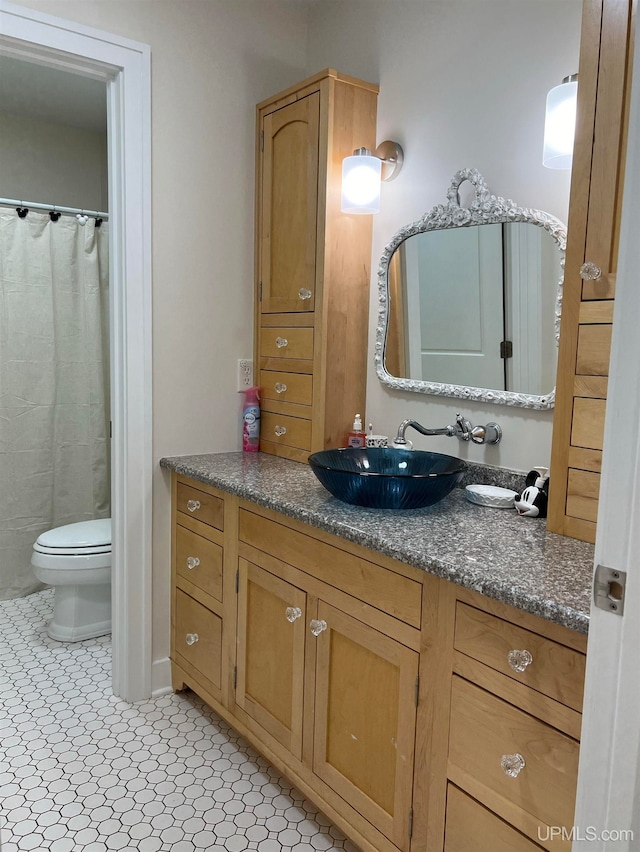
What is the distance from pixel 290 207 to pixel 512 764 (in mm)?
1819

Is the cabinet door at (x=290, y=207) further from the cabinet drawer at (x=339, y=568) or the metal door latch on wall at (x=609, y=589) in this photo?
the metal door latch on wall at (x=609, y=589)

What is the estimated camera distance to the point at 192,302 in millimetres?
2346

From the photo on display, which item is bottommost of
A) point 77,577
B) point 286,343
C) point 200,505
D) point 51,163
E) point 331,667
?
point 77,577

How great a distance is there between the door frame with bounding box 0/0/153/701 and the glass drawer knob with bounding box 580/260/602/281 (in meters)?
1.40

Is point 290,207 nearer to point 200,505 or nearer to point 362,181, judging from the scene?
point 362,181

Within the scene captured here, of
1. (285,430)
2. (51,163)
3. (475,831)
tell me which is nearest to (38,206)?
(51,163)

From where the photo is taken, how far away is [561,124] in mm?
1581

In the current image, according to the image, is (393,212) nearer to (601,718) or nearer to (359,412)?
(359,412)

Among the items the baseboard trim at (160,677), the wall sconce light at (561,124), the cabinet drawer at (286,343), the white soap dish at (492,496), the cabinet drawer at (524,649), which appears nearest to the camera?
the cabinet drawer at (524,649)

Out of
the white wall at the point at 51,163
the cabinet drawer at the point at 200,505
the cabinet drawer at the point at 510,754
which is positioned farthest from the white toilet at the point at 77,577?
the cabinet drawer at the point at 510,754

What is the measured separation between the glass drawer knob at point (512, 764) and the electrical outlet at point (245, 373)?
163cm

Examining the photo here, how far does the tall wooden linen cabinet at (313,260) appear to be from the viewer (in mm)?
2156

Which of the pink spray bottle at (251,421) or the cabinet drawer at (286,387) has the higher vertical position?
the cabinet drawer at (286,387)

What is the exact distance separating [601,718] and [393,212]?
1718 mm
